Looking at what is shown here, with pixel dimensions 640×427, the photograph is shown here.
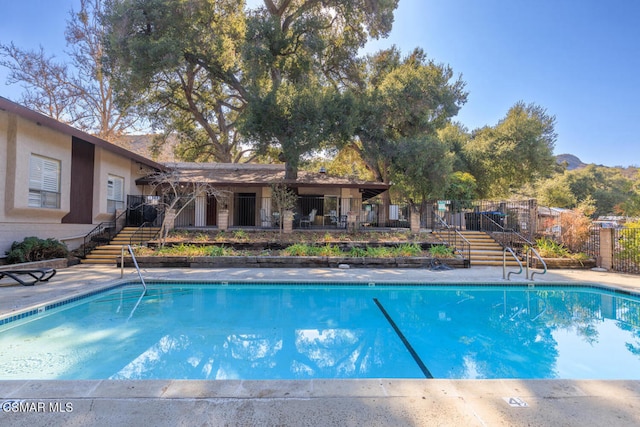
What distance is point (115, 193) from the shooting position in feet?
48.8

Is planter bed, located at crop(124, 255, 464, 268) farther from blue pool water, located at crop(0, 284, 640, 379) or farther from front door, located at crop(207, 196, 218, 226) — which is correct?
front door, located at crop(207, 196, 218, 226)

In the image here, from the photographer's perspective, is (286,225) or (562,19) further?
(286,225)

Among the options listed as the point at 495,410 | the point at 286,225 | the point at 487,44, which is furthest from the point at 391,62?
the point at 495,410

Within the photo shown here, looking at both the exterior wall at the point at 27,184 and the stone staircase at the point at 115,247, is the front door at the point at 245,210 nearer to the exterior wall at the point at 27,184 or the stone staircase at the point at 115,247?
the stone staircase at the point at 115,247

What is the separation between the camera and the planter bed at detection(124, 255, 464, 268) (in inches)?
418

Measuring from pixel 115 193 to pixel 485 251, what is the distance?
17.2 metres

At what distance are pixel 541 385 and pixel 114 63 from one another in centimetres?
2126

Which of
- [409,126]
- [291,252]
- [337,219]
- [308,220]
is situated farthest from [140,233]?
[409,126]

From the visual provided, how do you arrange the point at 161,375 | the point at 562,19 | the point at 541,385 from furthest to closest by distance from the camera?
the point at 562,19 < the point at 161,375 < the point at 541,385

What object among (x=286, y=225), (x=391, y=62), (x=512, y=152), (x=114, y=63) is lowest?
(x=286, y=225)

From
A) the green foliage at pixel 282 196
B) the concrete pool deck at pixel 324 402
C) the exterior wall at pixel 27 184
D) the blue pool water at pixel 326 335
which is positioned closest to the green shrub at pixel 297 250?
the blue pool water at pixel 326 335

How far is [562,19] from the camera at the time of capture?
1302 centimetres

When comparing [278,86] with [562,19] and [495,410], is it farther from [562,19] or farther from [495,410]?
[495,410]

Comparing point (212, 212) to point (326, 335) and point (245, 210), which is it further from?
point (326, 335)
